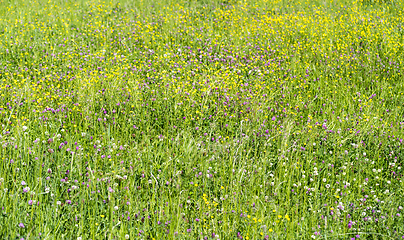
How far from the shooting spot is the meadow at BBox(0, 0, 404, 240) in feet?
11.5

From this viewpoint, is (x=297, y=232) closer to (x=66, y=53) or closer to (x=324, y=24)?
(x=66, y=53)

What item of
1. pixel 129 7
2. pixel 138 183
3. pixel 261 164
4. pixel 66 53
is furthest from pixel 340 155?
pixel 129 7

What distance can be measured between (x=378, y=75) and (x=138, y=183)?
4.69 meters

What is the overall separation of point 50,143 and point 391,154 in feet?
12.9

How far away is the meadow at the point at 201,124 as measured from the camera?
3514 mm

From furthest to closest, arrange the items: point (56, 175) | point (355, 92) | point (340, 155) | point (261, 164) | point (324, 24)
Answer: point (324, 24), point (355, 92), point (340, 155), point (261, 164), point (56, 175)

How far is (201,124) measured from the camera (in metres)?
5.16

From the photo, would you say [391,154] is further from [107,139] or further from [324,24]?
[324,24]

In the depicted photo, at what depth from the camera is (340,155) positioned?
180 inches

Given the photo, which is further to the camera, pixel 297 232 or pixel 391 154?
pixel 391 154

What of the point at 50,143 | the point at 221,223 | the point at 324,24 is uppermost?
the point at 324,24

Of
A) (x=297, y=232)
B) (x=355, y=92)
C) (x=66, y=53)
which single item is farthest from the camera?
(x=66, y=53)

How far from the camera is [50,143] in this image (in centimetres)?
427

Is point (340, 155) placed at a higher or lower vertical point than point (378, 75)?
lower
